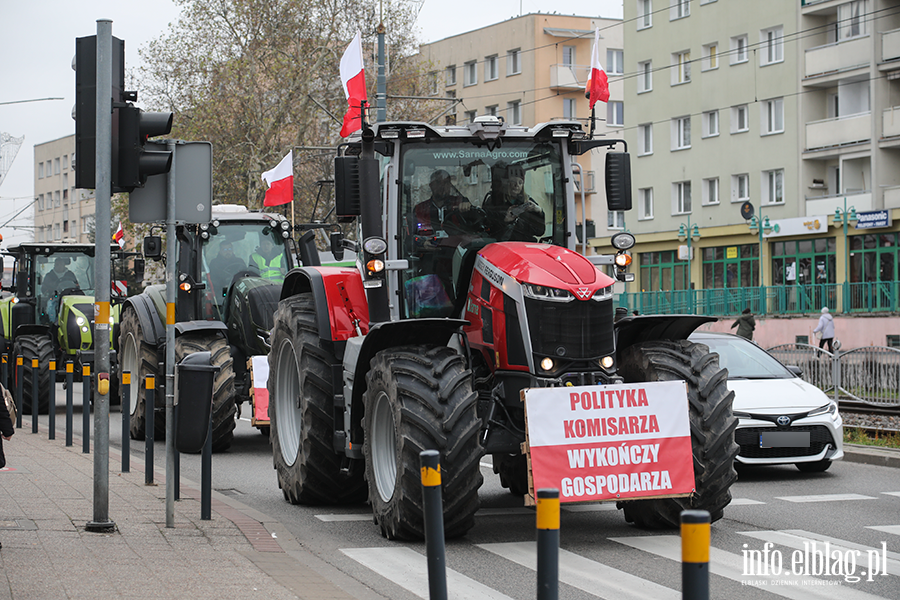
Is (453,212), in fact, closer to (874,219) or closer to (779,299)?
→ (779,299)

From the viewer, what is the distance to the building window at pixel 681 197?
180 feet

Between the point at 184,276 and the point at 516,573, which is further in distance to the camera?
the point at 184,276

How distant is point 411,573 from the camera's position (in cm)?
750

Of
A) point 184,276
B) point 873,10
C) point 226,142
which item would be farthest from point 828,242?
point 184,276

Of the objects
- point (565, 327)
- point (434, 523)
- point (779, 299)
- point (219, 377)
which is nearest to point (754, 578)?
point (565, 327)

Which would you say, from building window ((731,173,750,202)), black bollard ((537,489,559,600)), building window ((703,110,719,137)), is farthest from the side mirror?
building window ((703,110,719,137))

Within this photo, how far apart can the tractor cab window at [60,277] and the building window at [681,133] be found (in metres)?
35.9

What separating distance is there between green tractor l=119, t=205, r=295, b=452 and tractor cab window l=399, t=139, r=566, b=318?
245 inches

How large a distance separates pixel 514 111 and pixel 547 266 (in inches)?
2537

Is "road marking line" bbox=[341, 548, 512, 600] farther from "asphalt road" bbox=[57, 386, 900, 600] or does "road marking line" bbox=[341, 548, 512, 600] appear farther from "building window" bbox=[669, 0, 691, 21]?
"building window" bbox=[669, 0, 691, 21]

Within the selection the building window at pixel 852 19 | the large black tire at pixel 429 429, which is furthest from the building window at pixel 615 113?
the large black tire at pixel 429 429

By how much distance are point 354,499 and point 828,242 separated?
3929 cm

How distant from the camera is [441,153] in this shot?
30.6 feet

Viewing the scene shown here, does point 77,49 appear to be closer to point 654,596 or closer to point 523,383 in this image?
point 523,383
